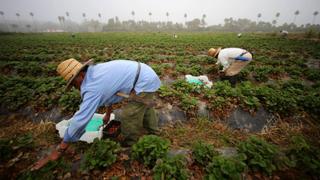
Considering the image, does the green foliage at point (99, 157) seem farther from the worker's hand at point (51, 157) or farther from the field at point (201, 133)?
the worker's hand at point (51, 157)

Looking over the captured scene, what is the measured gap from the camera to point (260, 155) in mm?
2463

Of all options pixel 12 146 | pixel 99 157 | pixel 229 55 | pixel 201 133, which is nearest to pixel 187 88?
pixel 201 133

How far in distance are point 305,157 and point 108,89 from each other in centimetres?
331

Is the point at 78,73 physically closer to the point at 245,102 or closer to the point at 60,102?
the point at 60,102

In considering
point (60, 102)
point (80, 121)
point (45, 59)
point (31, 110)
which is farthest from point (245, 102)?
point (45, 59)

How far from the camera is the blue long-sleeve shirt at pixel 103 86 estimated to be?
82.3 inches

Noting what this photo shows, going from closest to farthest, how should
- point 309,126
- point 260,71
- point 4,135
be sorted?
point 4,135, point 309,126, point 260,71

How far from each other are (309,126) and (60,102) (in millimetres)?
6828

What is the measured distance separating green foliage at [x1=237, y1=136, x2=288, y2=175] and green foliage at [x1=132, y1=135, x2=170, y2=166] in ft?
4.13

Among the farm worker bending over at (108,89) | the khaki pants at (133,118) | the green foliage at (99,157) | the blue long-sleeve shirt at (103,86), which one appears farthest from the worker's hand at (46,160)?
the khaki pants at (133,118)

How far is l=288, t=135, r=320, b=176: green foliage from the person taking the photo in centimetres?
234

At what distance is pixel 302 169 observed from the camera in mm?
2510

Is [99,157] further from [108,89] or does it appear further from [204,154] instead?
[204,154]

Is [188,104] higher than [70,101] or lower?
lower
